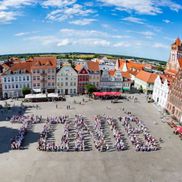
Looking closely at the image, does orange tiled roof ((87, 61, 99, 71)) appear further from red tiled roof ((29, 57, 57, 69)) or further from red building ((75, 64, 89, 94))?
red tiled roof ((29, 57, 57, 69))

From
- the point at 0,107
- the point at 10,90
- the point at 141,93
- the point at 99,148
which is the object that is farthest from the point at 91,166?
the point at 141,93

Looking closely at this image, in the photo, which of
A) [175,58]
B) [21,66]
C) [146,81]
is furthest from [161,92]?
[21,66]

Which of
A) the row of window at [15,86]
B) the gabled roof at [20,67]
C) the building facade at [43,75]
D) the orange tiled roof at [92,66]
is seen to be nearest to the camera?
the row of window at [15,86]

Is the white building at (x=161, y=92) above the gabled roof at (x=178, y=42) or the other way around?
the other way around

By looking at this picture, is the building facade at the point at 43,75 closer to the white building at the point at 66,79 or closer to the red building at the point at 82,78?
the white building at the point at 66,79

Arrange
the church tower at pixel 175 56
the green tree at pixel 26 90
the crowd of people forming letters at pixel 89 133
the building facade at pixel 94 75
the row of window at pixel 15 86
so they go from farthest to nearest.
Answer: the church tower at pixel 175 56
the building facade at pixel 94 75
the row of window at pixel 15 86
the green tree at pixel 26 90
the crowd of people forming letters at pixel 89 133

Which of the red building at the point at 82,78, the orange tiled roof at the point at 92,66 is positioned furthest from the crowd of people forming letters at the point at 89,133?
the orange tiled roof at the point at 92,66

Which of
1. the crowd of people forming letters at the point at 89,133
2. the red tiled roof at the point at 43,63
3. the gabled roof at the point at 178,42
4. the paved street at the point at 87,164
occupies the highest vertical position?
the gabled roof at the point at 178,42
